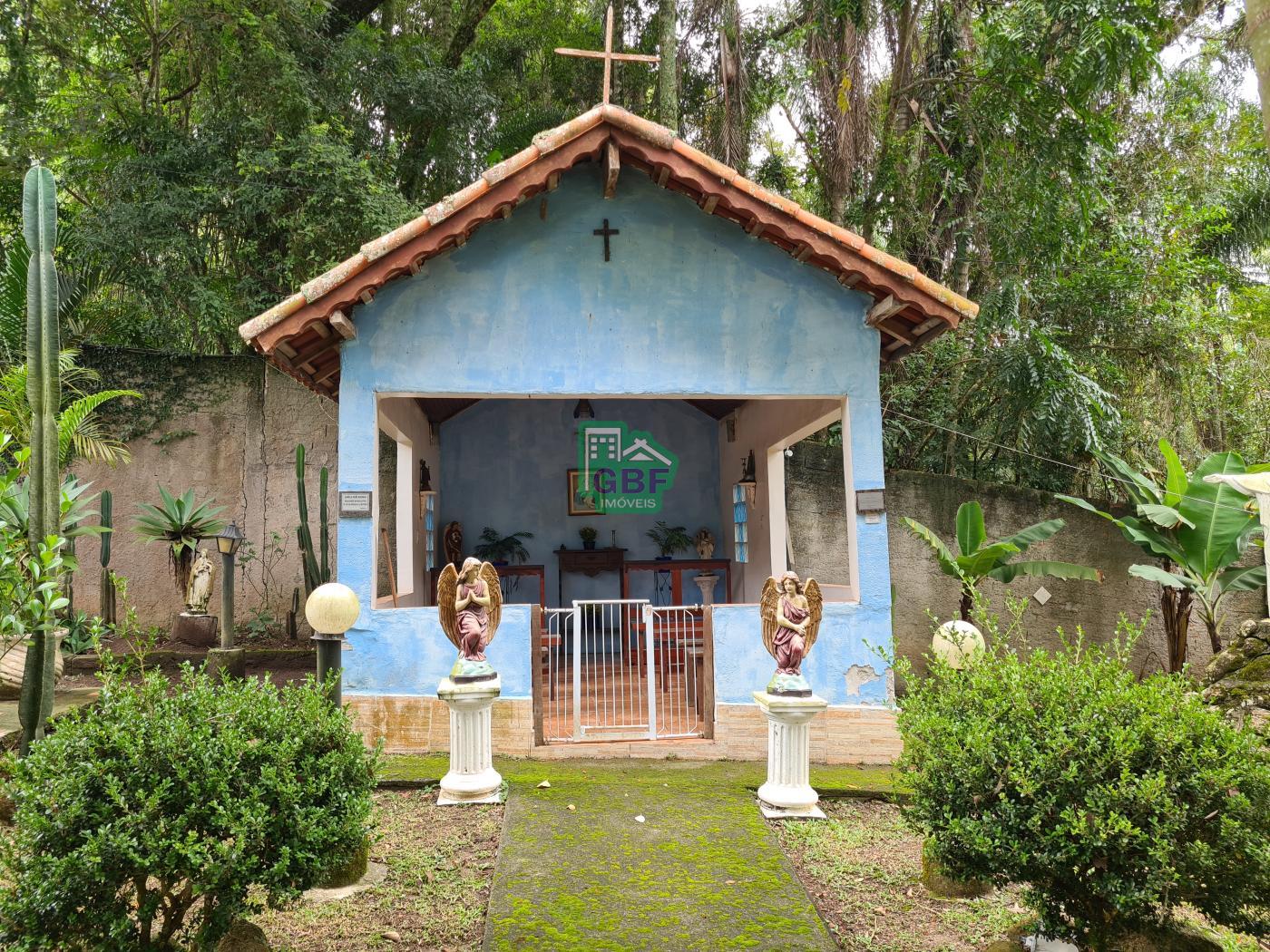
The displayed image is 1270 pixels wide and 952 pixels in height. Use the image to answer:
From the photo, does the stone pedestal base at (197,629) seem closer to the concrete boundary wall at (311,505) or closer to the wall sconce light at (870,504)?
the concrete boundary wall at (311,505)

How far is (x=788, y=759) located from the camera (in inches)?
234

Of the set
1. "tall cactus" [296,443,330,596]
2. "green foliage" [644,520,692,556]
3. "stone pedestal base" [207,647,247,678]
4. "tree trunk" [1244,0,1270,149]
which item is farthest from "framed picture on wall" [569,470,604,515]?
"tree trunk" [1244,0,1270,149]

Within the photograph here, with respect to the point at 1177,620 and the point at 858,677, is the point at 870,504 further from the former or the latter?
the point at 1177,620

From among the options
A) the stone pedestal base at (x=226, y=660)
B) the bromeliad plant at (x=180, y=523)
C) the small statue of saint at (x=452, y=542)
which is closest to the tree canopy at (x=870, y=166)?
the bromeliad plant at (x=180, y=523)

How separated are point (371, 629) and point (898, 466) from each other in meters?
7.90

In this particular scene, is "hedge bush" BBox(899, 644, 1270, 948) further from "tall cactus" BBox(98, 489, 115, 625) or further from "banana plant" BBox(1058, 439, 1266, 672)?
"tall cactus" BBox(98, 489, 115, 625)

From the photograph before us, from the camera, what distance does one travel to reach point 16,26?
1190 centimetres

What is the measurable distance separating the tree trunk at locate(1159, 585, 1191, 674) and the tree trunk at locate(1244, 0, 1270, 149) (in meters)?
7.78

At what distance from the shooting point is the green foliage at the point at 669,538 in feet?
42.8

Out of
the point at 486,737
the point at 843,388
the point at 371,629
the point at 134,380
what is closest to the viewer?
the point at 486,737

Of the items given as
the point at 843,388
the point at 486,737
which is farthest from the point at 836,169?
the point at 486,737

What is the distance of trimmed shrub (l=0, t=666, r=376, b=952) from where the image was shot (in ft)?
10.5

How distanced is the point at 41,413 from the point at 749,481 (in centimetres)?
800

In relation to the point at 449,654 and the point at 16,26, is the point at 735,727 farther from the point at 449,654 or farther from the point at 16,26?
the point at 16,26
